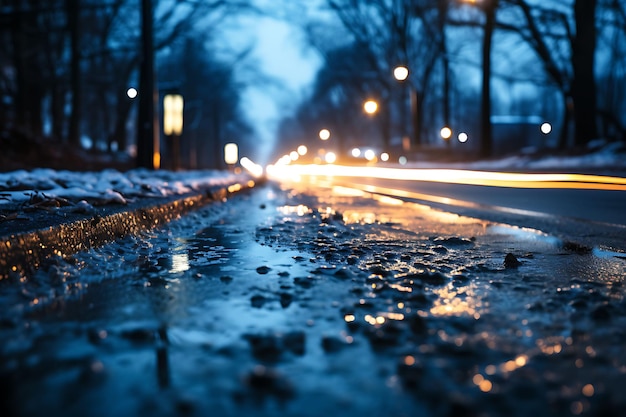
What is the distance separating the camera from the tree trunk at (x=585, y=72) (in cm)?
1880

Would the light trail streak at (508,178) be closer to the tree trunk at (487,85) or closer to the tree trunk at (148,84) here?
the tree trunk at (487,85)

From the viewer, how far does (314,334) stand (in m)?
2.70

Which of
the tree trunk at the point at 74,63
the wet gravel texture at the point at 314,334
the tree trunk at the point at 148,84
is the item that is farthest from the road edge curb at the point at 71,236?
the tree trunk at the point at 74,63

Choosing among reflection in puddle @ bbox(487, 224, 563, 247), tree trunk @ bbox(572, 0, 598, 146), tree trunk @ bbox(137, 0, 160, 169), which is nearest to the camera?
reflection in puddle @ bbox(487, 224, 563, 247)

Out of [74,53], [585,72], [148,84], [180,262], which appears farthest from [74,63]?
[180,262]

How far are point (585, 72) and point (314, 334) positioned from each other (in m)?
18.9

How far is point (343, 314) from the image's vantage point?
3.05m

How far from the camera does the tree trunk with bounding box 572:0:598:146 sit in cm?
1880

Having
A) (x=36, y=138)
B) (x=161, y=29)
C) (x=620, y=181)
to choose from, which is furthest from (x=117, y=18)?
(x=620, y=181)

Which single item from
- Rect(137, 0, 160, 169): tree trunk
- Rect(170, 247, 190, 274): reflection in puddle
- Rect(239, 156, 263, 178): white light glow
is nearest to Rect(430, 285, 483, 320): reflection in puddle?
Rect(170, 247, 190, 274): reflection in puddle

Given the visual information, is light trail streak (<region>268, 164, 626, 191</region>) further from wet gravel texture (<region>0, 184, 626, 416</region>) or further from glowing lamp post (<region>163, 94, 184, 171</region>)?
glowing lamp post (<region>163, 94, 184, 171</region>)

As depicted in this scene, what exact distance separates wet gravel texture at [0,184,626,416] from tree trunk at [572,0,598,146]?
15.3 meters

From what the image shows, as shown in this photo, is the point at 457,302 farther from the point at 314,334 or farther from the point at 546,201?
the point at 546,201

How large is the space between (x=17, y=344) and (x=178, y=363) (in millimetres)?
714
